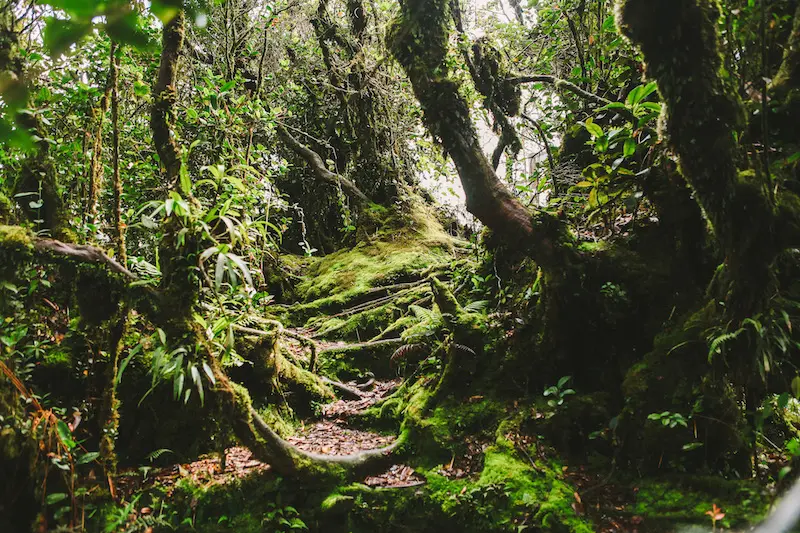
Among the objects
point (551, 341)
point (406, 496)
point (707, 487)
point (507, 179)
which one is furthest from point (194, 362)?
point (507, 179)

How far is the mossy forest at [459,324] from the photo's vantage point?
2.27 metres

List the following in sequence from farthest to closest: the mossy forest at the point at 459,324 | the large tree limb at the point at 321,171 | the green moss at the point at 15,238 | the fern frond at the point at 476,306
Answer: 1. the large tree limb at the point at 321,171
2. the fern frond at the point at 476,306
3. the green moss at the point at 15,238
4. the mossy forest at the point at 459,324

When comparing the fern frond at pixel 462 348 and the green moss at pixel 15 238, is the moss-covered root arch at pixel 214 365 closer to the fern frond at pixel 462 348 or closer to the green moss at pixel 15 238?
the green moss at pixel 15 238

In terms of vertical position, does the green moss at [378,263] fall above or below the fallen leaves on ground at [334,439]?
above

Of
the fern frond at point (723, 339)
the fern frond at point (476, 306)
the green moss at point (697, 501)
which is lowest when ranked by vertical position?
the green moss at point (697, 501)

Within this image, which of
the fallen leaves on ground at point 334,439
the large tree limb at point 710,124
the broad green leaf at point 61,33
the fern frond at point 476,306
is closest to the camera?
the broad green leaf at point 61,33

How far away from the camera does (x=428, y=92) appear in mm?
3516

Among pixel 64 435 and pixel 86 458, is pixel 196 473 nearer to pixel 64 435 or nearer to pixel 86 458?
pixel 86 458

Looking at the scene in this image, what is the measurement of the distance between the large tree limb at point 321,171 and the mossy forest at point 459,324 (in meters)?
3.34

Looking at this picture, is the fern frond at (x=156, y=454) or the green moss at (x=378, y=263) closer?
the fern frond at (x=156, y=454)

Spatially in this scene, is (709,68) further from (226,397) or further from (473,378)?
(226,397)

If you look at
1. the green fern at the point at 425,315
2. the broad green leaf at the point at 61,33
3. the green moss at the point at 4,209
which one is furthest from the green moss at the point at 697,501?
the green moss at the point at 4,209

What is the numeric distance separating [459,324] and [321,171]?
551 cm

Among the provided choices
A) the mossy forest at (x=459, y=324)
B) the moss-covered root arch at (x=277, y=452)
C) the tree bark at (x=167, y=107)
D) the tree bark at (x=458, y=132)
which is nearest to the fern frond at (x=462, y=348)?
the mossy forest at (x=459, y=324)
